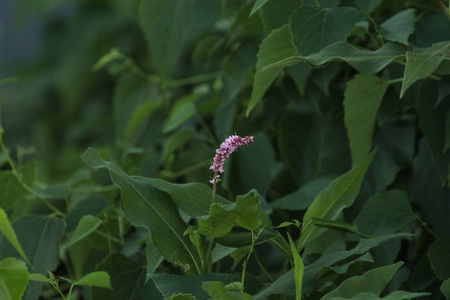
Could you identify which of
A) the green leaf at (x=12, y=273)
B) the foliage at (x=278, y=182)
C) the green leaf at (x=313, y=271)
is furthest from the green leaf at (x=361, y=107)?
the green leaf at (x=12, y=273)

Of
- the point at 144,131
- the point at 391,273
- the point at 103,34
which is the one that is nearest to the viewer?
the point at 391,273

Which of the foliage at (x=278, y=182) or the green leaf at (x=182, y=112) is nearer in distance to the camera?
the foliage at (x=278, y=182)

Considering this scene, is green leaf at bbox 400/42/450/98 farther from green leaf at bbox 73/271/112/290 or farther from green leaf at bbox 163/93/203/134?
green leaf at bbox 163/93/203/134

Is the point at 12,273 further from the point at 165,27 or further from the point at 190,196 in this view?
the point at 165,27

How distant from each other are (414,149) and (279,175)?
5.6 inches

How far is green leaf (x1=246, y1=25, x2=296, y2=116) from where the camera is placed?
1.51ft

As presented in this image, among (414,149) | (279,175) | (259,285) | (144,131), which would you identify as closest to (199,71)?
(144,131)

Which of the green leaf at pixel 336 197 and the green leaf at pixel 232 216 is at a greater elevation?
the green leaf at pixel 232 216

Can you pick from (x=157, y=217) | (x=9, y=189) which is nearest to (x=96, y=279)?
(x=157, y=217)

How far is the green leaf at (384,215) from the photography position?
49 centimetres

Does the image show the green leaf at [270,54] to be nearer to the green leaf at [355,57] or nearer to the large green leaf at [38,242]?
the green leaf at [355,57]

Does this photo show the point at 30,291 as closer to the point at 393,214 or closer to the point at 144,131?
the point at 393,214

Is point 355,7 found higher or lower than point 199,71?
higher

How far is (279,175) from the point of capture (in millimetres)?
682
